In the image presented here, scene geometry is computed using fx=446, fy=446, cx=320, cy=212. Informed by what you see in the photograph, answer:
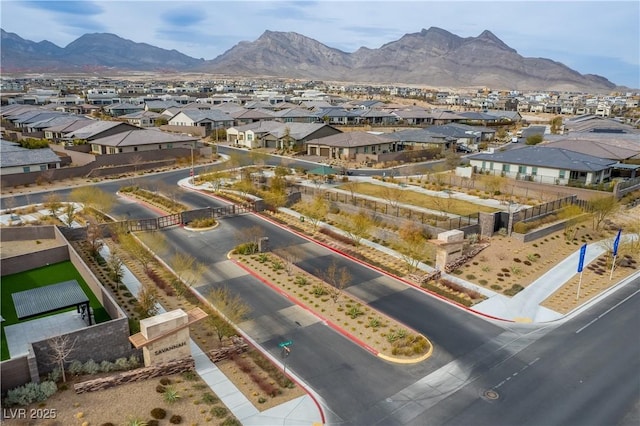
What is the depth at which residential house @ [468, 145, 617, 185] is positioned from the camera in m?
54.2

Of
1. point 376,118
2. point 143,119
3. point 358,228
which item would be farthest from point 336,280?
point 376,118

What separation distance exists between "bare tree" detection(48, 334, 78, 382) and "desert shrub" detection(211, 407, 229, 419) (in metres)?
6.86

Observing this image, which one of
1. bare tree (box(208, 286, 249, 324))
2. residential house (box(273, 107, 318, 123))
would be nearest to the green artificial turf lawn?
bare tree (box(208, 286, 249, 324))

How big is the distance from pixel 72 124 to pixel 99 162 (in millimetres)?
25749

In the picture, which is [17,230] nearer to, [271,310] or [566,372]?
[271,310]

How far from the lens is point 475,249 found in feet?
121

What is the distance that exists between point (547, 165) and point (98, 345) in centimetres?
5436

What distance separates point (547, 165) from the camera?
185 feet

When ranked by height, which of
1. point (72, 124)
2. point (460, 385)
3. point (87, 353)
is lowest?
point (460, 385)

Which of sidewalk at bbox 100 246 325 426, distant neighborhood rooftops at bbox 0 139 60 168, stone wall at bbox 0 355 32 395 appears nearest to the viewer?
stone wall at bbox 0 355 32 395

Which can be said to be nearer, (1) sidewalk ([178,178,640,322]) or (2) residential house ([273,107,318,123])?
(1) sidewalk ([178,178,640,322])

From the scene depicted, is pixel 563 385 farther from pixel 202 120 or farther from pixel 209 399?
pixel 202 120

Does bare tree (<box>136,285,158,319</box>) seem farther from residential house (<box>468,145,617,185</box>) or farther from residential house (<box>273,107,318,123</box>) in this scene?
residential house (<box>273,107,318,123</box>)

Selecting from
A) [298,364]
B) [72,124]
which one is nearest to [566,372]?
[298,364]
